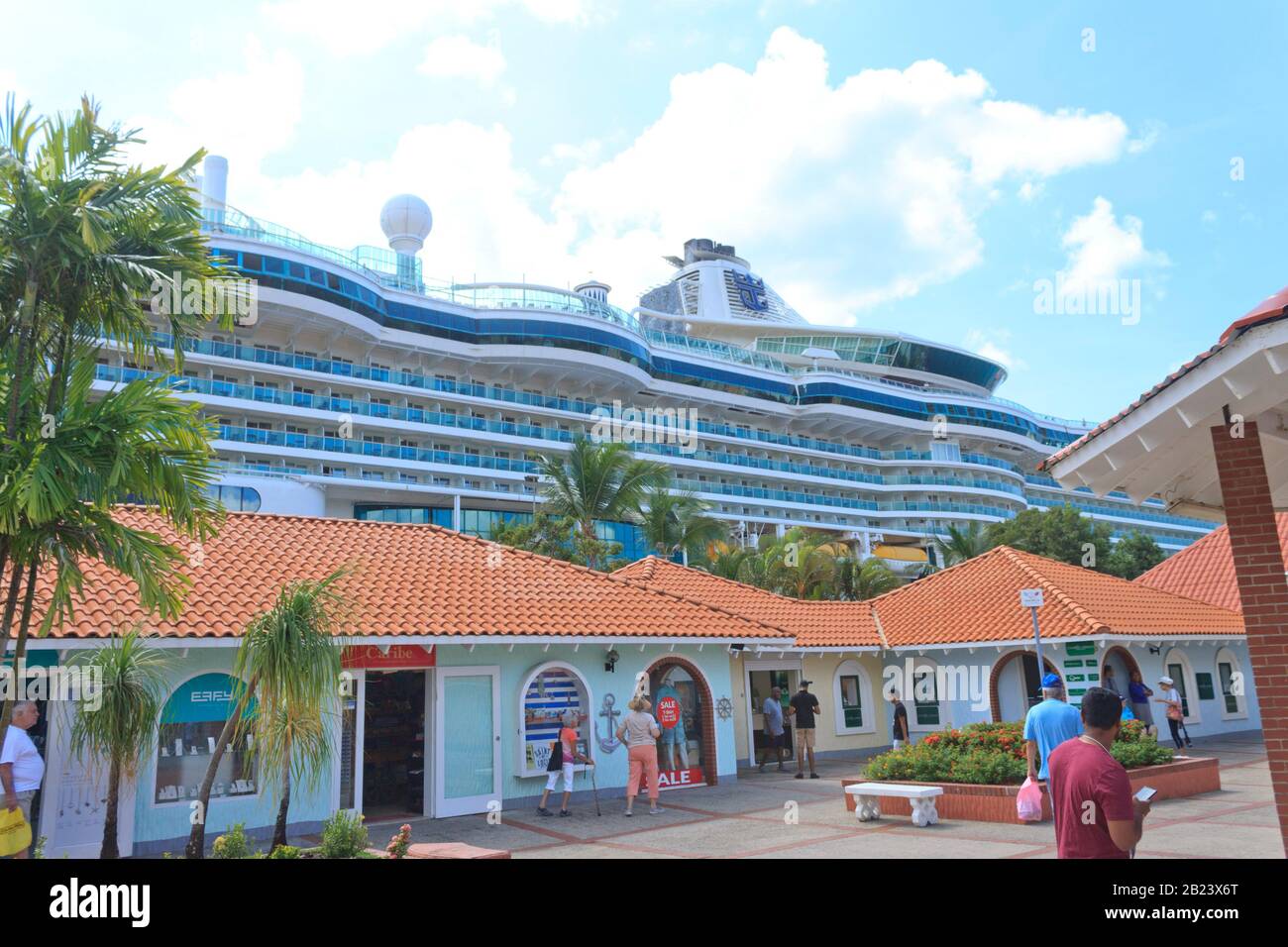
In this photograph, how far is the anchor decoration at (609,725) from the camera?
47.7 ft

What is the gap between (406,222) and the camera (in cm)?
5372

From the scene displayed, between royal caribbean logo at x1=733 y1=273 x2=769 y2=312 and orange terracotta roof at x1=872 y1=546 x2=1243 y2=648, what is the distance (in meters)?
62.1

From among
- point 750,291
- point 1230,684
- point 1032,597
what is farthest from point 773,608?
point 750,291

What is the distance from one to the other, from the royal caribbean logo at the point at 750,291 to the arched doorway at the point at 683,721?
70616 mm

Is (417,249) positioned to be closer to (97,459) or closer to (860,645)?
(860,645)

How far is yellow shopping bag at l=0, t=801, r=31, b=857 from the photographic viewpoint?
22.1 feet

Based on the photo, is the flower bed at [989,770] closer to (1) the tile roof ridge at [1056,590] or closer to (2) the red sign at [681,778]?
(2) the red sign at [681,778]

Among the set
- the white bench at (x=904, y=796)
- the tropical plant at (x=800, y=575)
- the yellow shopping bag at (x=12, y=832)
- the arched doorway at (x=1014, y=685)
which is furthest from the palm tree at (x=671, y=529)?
the yellow shopping bag at (x=12, y=832)

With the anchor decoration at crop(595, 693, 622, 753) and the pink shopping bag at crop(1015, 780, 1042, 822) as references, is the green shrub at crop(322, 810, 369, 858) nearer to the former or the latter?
the anchor decoration at crop(595, 693, 622, 753)

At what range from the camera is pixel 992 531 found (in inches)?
1902

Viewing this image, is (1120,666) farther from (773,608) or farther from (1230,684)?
(773,608)

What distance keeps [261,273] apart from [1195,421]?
4551cm

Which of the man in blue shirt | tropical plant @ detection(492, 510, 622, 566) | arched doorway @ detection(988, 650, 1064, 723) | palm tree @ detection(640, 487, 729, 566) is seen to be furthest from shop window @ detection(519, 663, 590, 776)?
palm tree @ detection(640, 487, 729, 566)
